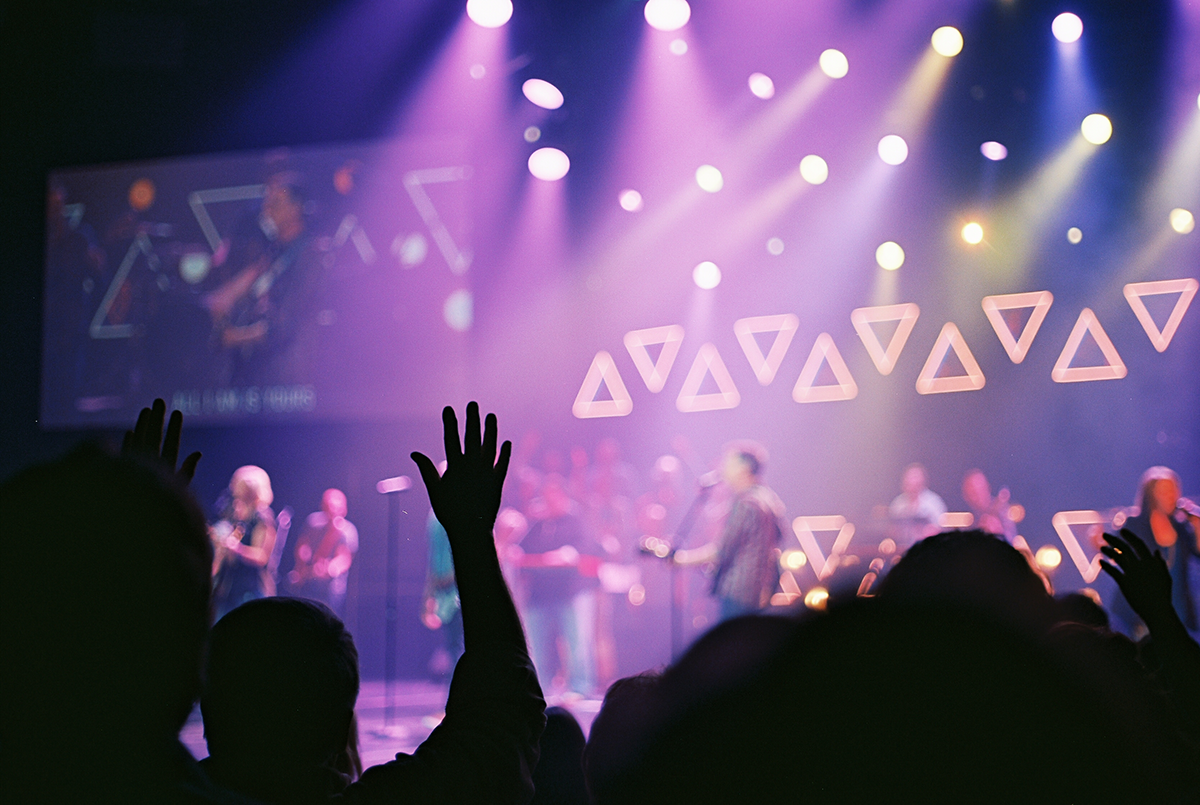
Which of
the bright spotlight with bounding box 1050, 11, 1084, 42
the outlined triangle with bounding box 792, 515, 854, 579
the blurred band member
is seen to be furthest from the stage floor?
the bright spotlight with bounding box 1050, 11, 1084, 42

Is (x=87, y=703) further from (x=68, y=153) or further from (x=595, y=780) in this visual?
(x=68, y=153)

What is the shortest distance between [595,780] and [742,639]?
31 cm

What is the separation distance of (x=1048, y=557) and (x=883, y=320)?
2268mm

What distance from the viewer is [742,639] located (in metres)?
0.97

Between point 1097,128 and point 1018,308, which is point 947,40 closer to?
point 1097,128

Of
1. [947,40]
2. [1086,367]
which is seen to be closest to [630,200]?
[947,40]

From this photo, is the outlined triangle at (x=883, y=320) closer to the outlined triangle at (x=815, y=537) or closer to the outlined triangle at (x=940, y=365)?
the outlined triangle at (x=940, y=365)

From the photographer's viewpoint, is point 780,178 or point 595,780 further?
point 780,178

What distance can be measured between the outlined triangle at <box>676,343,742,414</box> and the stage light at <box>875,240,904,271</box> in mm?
1553

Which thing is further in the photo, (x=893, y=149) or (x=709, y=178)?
(x=709, y=178)

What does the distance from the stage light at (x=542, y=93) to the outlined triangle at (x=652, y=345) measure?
201cm

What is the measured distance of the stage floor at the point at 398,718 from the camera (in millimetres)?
5663

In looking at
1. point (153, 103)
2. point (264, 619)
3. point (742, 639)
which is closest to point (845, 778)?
point (742, 639)

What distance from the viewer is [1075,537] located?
7809mm
